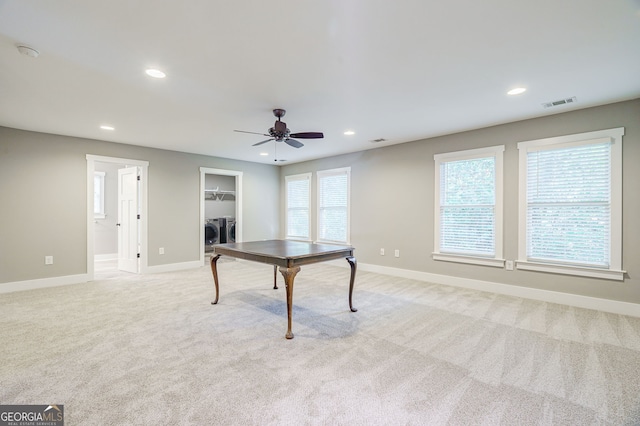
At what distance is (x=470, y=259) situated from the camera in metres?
4.50

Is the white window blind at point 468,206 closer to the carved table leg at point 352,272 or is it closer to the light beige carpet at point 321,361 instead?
the light beige carpet at point 321,361

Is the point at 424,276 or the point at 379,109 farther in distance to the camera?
the point at 424,276

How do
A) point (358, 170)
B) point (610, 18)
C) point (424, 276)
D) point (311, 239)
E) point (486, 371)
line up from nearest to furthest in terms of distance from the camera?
1. point (610, 18)
2. point (486, 371)
3. point (424, 276)
4. point (358, 170)
5. point (311, 239)

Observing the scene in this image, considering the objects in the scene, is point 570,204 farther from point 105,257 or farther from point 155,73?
point 105,257

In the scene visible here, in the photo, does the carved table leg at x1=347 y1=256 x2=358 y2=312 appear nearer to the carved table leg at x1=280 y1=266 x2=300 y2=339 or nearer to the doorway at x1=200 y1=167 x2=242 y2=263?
the carved table leg at x1=280 y1=266 x2=300 y2=339

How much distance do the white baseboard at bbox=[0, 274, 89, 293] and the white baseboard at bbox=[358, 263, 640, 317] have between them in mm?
5439

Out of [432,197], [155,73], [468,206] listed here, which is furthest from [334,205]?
[155,73]

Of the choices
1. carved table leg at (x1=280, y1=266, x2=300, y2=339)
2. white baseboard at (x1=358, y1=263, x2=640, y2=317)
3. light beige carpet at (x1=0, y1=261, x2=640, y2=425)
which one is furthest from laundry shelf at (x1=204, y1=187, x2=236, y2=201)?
carved table leg at (x1=280, y1=266, x2=300, y2=339)

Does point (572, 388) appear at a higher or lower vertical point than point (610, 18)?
lower

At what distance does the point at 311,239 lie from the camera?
707 centimetres

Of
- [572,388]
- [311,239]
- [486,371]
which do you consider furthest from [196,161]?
[572,388]

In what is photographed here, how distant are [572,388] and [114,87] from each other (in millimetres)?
4636

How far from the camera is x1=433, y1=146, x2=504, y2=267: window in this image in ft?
14.0

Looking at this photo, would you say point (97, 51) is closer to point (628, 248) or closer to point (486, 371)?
point (486, 371)
